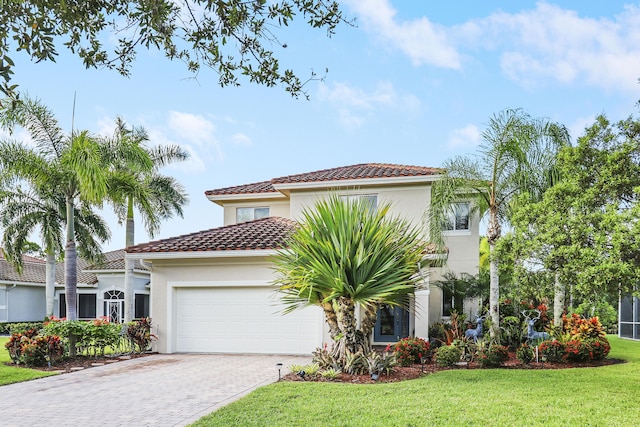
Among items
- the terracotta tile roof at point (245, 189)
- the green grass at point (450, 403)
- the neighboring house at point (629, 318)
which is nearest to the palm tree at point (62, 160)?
the terracotta tile roof at point (245, 189)

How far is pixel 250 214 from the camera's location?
79.8ft

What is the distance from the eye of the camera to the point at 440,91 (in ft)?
49.5

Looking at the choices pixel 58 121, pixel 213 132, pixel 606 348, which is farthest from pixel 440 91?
pixel 58 121

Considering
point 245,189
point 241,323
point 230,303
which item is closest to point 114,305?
point 245,189

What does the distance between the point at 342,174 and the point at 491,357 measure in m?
10.1

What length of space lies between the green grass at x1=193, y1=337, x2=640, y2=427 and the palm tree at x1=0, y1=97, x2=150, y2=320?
11.8 meters

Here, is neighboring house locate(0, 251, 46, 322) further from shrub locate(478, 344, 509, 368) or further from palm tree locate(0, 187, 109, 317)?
shrub locate(478, 344, 509, 368)

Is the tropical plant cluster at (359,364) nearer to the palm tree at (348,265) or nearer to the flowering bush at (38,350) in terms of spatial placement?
the palm tree at (348,265)

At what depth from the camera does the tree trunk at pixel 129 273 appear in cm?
2622

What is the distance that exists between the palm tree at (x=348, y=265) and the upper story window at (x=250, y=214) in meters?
10.8

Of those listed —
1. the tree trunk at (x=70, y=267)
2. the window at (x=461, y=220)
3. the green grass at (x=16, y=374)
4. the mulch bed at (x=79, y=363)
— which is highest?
the window at (x=461, y=220)

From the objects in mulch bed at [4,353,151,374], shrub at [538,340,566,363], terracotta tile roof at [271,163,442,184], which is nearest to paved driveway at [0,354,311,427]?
mulch bed at [4,353,151,374]

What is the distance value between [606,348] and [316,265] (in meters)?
9.24

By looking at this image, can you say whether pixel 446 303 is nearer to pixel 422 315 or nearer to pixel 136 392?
pixel 422 315
